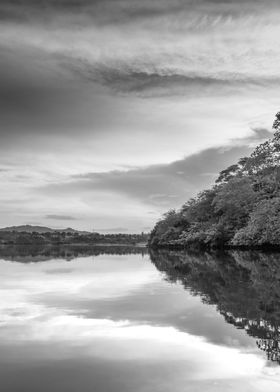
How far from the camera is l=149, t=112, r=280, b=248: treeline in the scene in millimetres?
35188

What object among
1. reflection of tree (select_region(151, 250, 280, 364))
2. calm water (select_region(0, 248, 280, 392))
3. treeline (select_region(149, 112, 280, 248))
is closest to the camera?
calm water (select_region(0, 248, 280, 392))

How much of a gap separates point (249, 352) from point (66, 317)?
408cm

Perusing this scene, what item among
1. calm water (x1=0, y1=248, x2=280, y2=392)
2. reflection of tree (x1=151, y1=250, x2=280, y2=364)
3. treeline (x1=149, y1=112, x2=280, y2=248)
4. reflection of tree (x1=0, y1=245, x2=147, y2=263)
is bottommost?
calm water (x1=0, y1=248, x2=280, y2=392)

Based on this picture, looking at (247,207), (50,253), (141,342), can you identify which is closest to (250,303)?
(141,342)

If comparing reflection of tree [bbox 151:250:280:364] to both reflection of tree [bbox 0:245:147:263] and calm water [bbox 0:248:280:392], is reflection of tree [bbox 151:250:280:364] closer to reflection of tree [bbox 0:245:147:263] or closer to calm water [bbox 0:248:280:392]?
calm water [bbox 0:248:280:392]

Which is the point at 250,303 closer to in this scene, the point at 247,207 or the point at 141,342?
the point at 141,342

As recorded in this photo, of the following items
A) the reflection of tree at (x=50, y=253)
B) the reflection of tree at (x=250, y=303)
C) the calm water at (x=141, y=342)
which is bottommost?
the calm water at (x=141, y=342)

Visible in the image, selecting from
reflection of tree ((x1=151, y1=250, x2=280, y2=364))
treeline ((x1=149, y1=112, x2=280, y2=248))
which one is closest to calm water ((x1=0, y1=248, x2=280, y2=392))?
Answer: reflection of tree ((x1=151, y1=250, x2=280, y2=364))

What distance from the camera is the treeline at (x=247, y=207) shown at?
35.2 metres

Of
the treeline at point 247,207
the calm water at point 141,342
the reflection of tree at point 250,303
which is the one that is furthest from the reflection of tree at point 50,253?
the calm water at point 141,342

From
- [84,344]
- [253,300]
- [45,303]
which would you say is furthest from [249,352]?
[45,303]

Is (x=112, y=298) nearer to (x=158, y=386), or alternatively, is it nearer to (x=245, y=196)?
(x=158, y=386)

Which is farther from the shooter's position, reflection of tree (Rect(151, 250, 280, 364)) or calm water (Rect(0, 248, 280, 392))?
reflection of tree (Rect(151, 250, 280, 364))

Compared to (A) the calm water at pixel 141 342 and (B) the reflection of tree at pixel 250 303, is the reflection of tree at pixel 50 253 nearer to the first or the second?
(B) the reflection of tree at pixel 250 303
